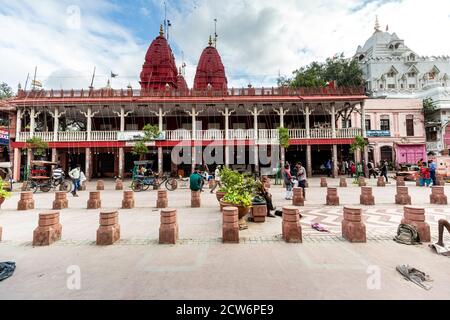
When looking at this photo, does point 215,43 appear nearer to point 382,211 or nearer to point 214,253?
point 382,211

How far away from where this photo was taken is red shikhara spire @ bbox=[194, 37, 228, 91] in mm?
32125

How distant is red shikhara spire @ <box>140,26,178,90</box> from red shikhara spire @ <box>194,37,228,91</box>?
3.96 m

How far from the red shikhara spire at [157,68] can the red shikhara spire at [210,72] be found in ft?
13.0

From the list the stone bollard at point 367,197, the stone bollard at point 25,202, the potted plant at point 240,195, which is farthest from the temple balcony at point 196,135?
the potted plant at point 240,195

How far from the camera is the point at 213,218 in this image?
7.21 m

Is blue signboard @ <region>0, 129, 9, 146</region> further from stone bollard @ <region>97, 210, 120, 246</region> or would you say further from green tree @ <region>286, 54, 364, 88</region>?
green tree @ <region>286, 54, 364, 88</region>

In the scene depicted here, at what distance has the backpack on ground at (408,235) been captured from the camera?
15.6 ft

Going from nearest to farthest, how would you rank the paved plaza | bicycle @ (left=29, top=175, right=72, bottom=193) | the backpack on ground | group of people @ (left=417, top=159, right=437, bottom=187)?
the paved plaza → the backpack on ground → bicycle @ (left=29, top=175, right=72, bottom=193) → group of people @ (left=417, top=159, right=437, bottom=187)

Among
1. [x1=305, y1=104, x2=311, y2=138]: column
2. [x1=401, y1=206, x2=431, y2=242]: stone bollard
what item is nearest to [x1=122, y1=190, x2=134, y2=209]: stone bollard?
[x1=401, y1=206, x2=431, y2=242]: stone bollard

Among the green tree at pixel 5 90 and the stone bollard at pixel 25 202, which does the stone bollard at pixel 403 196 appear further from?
the green tree at pixel 5 90

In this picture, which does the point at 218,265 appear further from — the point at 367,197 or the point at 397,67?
the point at 397,67

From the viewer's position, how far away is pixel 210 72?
32281 millimetres

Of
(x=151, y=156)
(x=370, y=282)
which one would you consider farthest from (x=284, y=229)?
(x=151, y=156)

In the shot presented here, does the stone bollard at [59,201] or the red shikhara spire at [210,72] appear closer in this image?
the stone bollard at [59,201]
